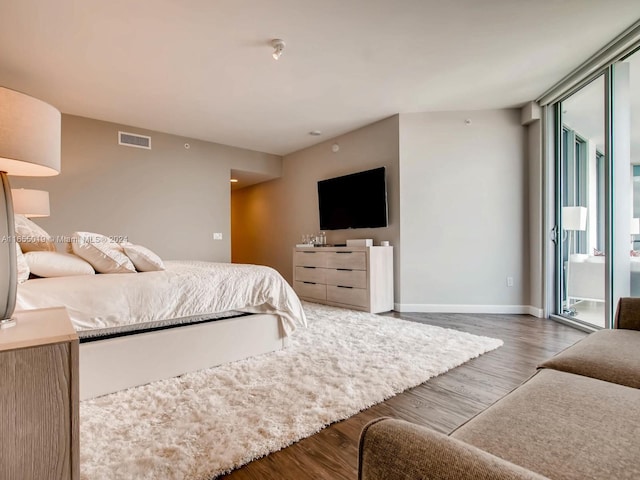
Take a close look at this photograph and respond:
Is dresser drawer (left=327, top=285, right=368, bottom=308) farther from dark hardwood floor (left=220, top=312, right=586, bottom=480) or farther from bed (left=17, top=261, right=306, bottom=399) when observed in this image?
bed (left=17, top=261, right=306, bottom=399)

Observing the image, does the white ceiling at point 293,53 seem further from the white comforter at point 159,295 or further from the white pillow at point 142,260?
the white comforter at point 159,295

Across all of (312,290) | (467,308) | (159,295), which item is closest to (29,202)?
(159,295)

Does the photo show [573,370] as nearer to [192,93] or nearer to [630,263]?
[630,263]

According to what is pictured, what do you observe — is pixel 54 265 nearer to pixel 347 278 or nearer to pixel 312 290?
pixel 347 278

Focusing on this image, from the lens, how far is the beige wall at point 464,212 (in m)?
4.31

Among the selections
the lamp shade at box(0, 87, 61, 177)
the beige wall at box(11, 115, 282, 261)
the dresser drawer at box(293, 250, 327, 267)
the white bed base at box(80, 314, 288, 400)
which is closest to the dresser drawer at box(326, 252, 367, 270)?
the dresser drawer at box(293, 250, 327, 267)

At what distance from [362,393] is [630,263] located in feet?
9.35

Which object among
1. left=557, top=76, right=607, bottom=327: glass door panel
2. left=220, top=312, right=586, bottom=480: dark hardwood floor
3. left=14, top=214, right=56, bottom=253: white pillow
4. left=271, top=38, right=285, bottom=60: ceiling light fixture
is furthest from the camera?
left=557, top=76, right=607, bottom=327: glass door panel

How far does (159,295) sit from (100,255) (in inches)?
20.8

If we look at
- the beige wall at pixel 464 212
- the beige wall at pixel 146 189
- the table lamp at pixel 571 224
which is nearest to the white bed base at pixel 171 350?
the beige wall at pixel 464 212

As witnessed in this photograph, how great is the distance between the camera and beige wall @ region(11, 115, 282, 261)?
4316 mm

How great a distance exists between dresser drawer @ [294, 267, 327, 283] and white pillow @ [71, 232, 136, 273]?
2.95 m

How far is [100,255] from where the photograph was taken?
7.43 feet

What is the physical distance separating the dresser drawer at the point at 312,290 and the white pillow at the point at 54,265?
3.18 metres
